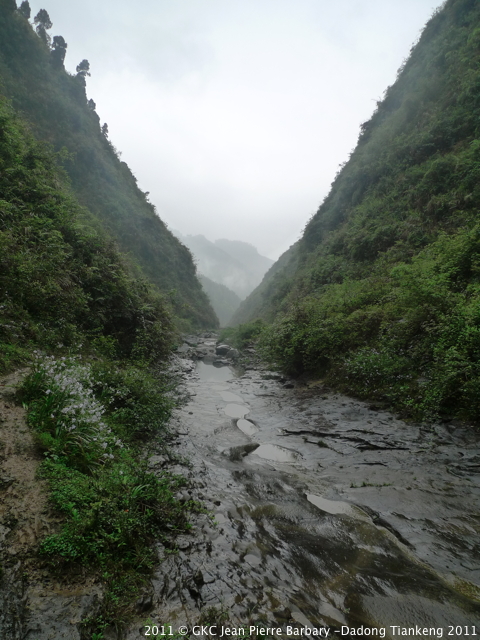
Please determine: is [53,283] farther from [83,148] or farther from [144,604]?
[83,148]

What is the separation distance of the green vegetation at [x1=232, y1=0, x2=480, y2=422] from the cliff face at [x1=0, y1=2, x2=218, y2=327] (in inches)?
500

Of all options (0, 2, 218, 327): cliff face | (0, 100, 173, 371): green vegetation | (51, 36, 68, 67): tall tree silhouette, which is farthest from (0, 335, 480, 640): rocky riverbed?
(51, 36, 68, 67): tall tree silhouette

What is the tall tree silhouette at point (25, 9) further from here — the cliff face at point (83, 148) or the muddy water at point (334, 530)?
the muddy water at point (334, 530)

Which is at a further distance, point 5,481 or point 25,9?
point 25,9

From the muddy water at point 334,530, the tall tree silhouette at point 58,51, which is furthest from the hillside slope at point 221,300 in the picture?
the muddy water at point 334,530

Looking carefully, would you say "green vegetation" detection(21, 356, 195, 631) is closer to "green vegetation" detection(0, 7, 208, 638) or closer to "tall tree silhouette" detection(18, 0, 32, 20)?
"green vegetation" detection(0, 7, 208, 638)

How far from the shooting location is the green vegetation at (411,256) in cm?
694

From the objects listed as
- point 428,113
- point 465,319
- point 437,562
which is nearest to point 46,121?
point 428,113

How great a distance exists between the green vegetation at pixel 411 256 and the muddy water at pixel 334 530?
131cm

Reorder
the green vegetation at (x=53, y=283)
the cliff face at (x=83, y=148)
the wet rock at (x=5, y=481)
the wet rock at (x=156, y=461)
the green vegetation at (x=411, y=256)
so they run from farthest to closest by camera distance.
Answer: the cliff face at (x=83, y=148)
the green vegetation at (x=53, y=283)
the green vegetation at (x=411, y=256)
the wet rock at (x=156, y=461)
the wet rock at (x=5, y=481)

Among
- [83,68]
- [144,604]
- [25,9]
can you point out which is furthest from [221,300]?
[144,604]

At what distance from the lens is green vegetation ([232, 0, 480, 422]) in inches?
273

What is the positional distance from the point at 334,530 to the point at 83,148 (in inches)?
1513

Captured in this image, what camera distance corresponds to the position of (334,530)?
3863 mm
